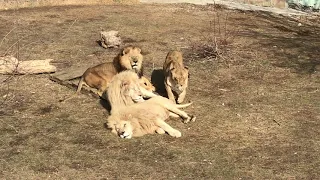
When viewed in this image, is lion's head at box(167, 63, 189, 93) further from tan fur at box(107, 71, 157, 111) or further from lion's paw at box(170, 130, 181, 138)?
lion's paw at box(170, 130, 181, 138)

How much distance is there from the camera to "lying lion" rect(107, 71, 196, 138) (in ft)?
20.7

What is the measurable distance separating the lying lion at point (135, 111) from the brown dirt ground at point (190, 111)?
0.44ft

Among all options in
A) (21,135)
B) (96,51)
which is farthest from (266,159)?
(96,51)

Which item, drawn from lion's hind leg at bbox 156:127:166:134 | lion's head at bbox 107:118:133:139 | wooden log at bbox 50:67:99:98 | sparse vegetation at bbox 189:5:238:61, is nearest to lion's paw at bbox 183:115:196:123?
lion's hind leg at bbox 156:127:166:134

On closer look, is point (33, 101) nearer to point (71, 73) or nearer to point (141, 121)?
point (71, 73)

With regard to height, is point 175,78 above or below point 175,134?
above

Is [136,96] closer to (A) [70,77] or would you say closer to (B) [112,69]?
(B) [112,69]

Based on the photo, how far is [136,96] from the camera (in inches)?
262

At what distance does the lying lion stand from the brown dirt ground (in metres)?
0.13

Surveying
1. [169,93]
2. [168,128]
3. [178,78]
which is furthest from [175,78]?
[168,128]

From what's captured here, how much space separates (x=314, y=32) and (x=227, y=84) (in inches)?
194

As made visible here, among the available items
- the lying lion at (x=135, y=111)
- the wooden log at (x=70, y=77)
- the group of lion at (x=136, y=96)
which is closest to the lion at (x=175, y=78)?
the group of lion at (x=136, y=96)

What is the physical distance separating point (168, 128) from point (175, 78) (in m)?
0.97

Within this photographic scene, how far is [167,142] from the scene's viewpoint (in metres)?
A: 6.17
